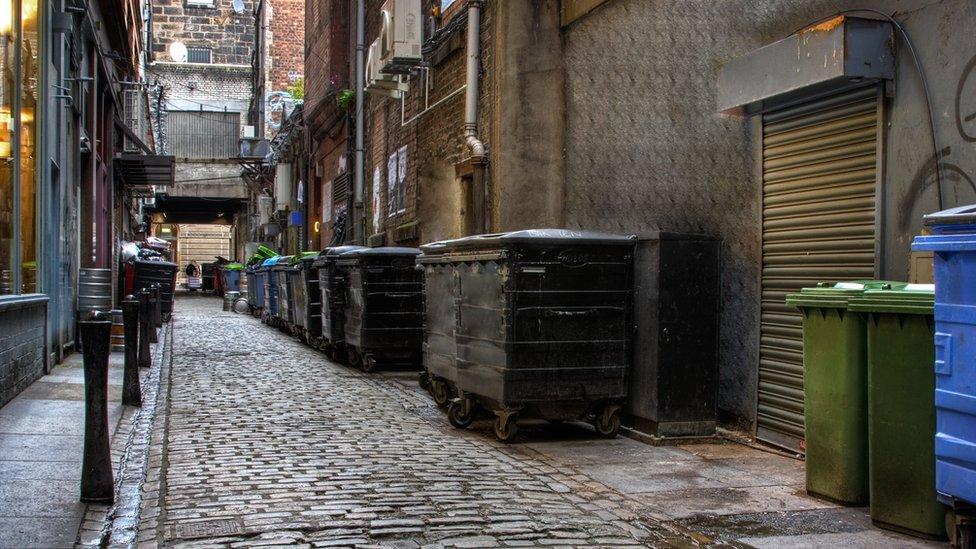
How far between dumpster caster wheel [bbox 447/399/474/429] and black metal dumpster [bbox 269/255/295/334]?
1117 centimetres

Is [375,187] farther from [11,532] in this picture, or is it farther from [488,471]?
[11,532]

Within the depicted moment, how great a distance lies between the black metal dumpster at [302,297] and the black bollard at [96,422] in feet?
36.0

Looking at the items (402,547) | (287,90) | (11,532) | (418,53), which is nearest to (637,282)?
(402,547)

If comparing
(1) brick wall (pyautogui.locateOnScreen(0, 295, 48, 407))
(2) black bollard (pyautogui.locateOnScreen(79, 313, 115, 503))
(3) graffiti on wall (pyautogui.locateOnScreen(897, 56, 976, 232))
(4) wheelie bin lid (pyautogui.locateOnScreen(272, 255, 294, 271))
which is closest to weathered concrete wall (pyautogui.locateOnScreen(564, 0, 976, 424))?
(3) graffiti on wall (pyautogui.locateOnScreen(897, 56, 976, 232))

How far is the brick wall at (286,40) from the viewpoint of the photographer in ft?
133

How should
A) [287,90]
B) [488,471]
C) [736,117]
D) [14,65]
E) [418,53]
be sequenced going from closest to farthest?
1. [488,471]
2. [736,117]
3. [14,65]
4. [418,53]
5. [287,90]

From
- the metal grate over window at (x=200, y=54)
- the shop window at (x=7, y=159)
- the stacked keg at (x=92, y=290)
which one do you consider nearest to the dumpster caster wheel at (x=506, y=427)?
the shop window at (x=7, y=159)

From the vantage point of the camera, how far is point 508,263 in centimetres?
791

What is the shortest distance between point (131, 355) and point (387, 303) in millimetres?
4453

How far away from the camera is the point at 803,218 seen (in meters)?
7.83

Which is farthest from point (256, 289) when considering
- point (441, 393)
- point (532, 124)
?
point (441, 393)

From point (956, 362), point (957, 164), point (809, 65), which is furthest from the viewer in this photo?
point (809, 65)

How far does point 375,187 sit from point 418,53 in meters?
5.68

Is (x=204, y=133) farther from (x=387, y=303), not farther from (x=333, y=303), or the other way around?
(x=387, y=303)
